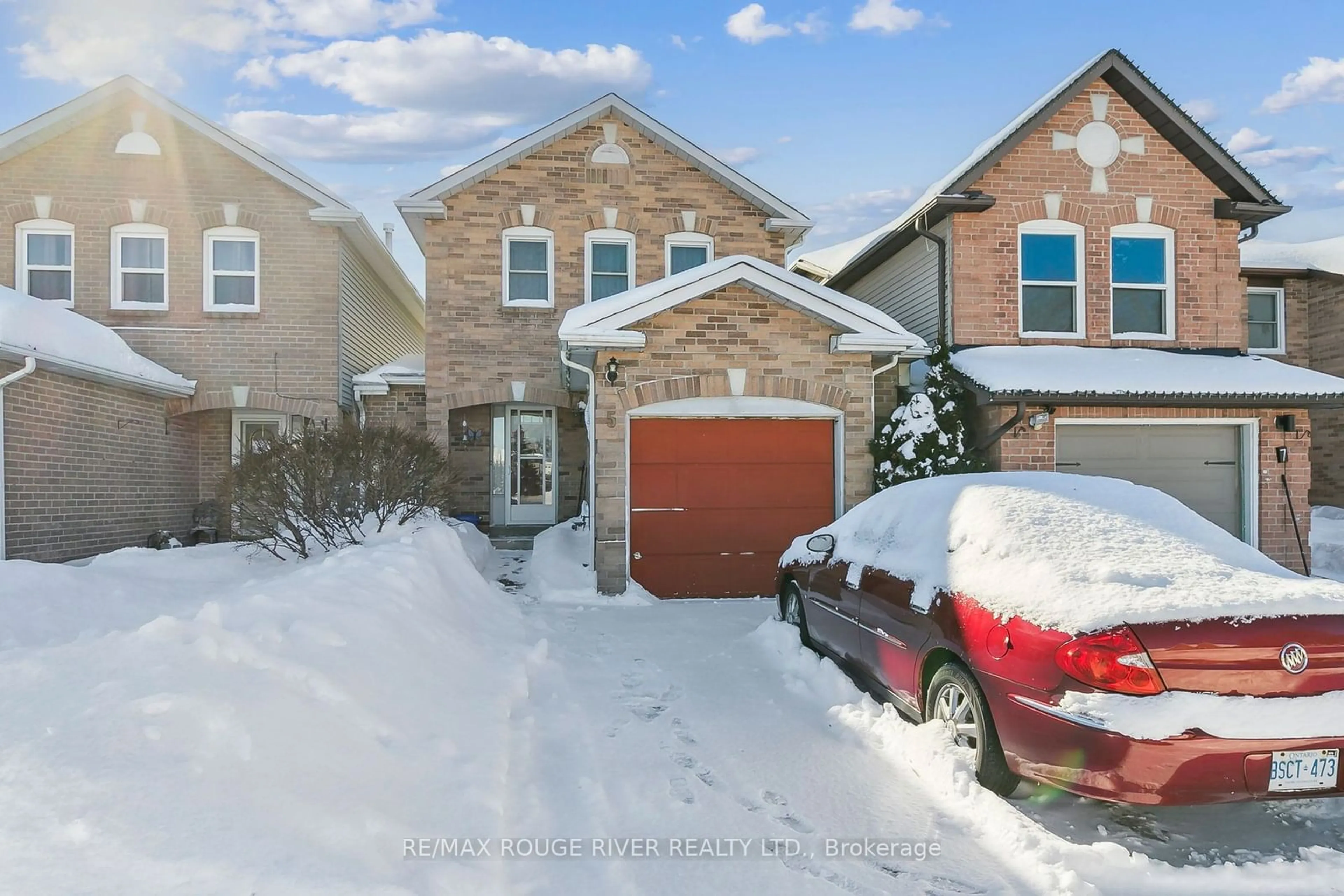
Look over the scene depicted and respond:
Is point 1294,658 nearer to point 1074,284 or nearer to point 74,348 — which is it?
point 1074,284

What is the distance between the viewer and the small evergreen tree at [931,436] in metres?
10.4

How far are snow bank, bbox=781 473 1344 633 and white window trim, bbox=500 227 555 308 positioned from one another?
30.2 feet

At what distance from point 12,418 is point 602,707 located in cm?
881

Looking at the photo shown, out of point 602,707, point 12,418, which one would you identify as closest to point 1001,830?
point 602,707

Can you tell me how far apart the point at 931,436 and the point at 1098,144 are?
5.68 m

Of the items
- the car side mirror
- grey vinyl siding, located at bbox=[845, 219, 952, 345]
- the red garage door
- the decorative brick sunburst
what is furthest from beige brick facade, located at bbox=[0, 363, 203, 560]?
the decorative brick sunburst

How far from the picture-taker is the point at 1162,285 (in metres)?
12.5

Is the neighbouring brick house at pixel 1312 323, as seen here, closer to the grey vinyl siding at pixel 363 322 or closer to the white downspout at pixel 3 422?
the grey vinyl siding at pixel 363 322

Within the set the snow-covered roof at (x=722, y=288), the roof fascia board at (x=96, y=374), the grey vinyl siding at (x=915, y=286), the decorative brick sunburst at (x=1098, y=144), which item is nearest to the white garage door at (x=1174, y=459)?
the grey vinyl siding at (x=915, y=286)

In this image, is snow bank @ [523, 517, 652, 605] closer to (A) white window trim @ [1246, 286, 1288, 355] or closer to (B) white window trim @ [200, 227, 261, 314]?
(B) white window trim @ [200, 227, 261, 314]

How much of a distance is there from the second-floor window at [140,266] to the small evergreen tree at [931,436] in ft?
38.5

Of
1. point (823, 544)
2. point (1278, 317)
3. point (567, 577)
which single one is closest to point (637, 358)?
point (567, 577)

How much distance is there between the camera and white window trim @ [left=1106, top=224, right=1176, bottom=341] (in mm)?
12414

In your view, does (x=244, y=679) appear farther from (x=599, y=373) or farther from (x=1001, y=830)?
(x=599, y=373)
